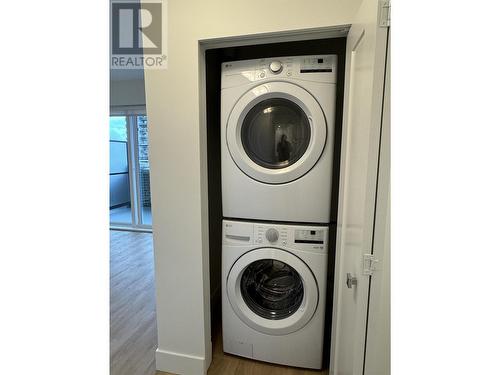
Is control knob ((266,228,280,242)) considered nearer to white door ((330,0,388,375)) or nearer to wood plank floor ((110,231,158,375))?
white door ((330,0,388,375))

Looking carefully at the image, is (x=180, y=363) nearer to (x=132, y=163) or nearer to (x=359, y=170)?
(x=359, y=170)

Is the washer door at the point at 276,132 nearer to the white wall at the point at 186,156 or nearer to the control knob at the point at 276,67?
the control knob at the point at 276,67

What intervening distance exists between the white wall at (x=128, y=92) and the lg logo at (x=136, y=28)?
1924 millimetres

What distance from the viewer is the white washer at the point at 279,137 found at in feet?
4.30

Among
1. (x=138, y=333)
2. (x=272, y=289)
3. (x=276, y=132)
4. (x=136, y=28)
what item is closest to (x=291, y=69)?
(x=276, y=132)

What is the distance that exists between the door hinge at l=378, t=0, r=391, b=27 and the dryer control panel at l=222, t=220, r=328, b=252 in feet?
3.27

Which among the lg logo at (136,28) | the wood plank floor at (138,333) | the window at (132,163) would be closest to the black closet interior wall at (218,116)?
the wood plank floor at (138,333)

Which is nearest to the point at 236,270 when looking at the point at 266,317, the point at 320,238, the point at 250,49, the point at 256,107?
the point at 266,317

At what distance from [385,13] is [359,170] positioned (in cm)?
46

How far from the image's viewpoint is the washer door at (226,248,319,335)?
1438mm
